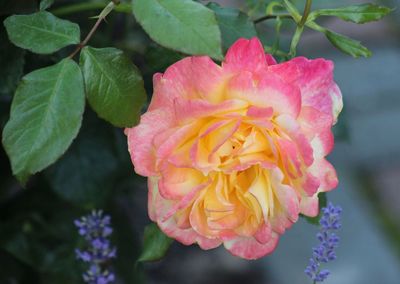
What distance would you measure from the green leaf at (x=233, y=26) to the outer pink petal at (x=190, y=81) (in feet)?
0.37

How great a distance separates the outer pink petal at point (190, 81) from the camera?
586 mm

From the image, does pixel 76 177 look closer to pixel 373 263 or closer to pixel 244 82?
pixel 244 82

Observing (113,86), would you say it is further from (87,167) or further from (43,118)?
(87,167)

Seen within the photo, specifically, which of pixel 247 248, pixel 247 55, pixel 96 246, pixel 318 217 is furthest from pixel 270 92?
pixel 96 246

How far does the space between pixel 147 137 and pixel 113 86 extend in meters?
0.05

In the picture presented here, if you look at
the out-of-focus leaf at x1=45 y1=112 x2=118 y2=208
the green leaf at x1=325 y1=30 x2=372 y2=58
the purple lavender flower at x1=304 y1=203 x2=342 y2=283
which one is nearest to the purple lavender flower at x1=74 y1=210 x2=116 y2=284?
the out-of-focus leaf at x1=45 y1=112 x2=118 y2=208

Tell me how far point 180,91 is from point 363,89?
1.94 meters

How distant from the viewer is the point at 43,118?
1.97ft

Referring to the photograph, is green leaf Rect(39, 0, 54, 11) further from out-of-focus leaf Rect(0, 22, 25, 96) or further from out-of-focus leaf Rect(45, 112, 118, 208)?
out-of-focus leaf Rect(45, 112, 118, 208)

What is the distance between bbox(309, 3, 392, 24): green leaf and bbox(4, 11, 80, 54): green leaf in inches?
8.3

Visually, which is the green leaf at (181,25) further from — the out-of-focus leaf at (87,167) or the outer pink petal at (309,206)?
Result: the out-of-focus leaf at (87,167)

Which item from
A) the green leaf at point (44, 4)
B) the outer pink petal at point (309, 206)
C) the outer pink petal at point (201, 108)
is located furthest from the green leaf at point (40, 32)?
the outer pink petal at point (309, 206)

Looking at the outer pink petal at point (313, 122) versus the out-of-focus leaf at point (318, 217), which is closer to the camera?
the outer pink petal at point (313, 122)

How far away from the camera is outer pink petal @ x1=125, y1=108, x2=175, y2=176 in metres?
0.60
